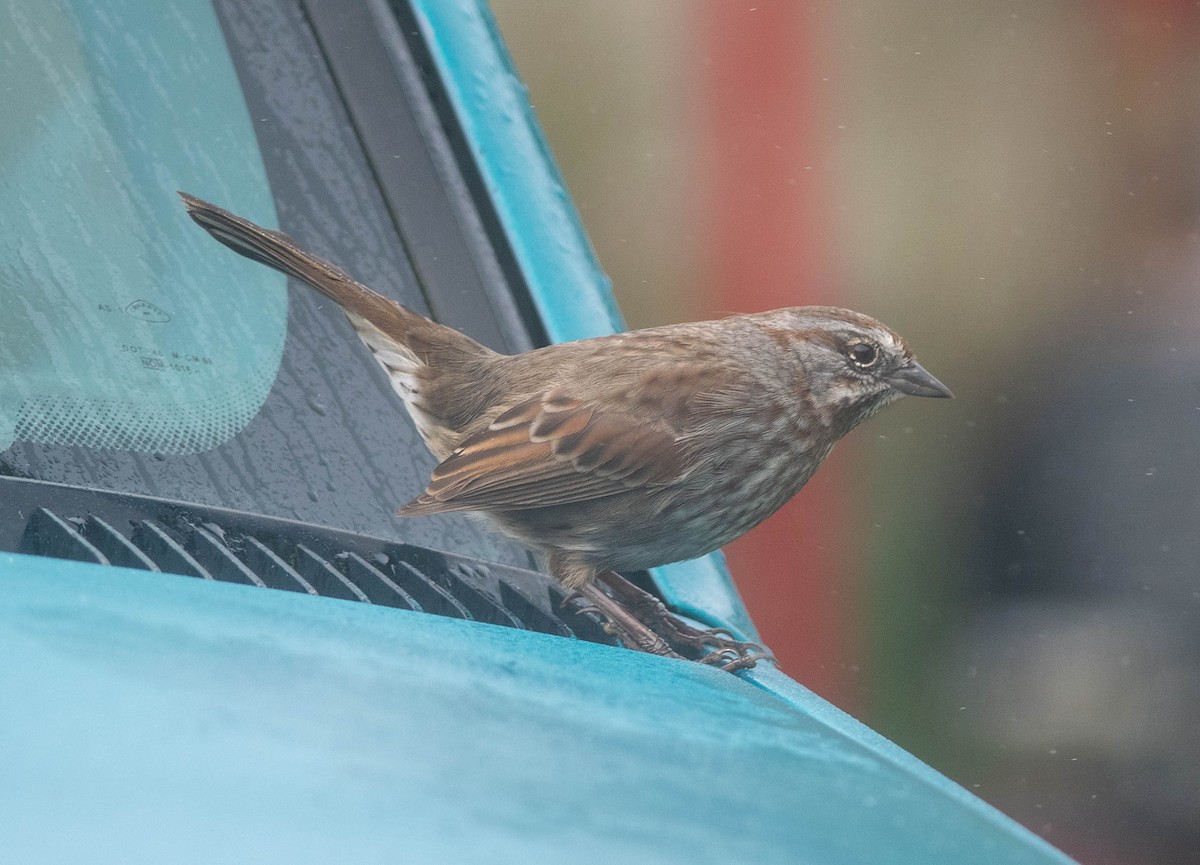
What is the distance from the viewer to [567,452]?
234cm

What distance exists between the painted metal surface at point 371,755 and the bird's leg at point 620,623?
0.70 metres

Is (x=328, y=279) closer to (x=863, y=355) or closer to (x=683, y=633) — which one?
(x=683, y=633)

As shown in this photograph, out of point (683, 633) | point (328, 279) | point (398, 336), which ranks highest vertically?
point (328, 279)

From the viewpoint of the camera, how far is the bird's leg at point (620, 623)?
193 centimetres

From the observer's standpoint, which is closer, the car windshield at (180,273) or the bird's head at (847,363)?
the car windshield at (180,273)

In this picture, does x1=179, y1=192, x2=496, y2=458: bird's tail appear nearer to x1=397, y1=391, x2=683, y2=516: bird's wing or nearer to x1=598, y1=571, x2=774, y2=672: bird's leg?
x1=397, y1=391, x2=683, y2=516: bird's wing

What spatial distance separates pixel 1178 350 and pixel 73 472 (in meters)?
6.70

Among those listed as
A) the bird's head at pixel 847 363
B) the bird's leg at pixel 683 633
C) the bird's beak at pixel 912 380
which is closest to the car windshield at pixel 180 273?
the bird's leg at pixel 683 633

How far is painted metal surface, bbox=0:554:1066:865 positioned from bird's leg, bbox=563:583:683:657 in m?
0.70

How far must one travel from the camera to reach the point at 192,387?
5.42 ft

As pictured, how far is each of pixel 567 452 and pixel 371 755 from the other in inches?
58.6

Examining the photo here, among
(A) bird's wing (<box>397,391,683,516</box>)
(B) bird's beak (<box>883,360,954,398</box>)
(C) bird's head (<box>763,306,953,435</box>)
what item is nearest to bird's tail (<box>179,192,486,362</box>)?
(A) bird's wing (<box>397,391,683,516</box>)

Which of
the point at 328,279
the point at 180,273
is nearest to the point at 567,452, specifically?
the point at 328,279

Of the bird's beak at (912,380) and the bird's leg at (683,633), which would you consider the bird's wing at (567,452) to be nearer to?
the bird's leg at (683,633)
